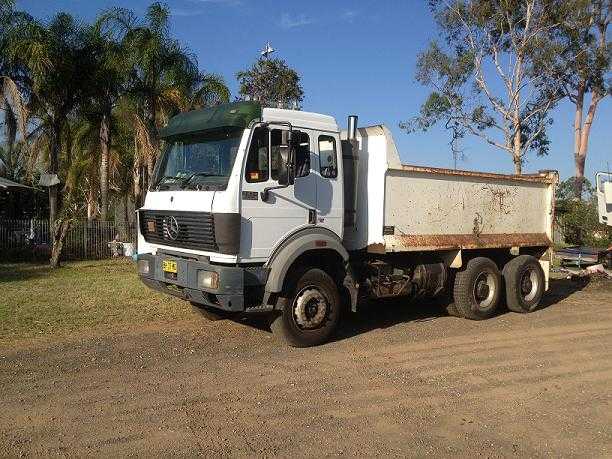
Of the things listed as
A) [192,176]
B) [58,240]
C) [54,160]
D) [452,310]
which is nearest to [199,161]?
[192,176]

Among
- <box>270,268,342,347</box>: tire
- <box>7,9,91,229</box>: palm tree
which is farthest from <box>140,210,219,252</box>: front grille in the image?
<box>7,9,91,229</box>: palm tree

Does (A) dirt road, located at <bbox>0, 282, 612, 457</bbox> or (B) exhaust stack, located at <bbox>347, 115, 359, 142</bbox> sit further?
(B) exhaust stack, located at <bbox>347, 115, 359, 142</bbox>

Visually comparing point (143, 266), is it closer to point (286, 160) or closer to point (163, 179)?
point (163, 179)

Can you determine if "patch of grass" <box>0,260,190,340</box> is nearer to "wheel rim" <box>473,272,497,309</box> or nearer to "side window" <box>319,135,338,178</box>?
"side window" <box>319,135,338,178</box>

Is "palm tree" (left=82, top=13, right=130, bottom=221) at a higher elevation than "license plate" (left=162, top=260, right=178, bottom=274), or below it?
higher

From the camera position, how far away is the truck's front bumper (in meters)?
6.86

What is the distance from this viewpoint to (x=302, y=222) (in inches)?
299

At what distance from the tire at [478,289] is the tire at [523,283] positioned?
0.25 meters

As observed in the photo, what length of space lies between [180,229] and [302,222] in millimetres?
1510

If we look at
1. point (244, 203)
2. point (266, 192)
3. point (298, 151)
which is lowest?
point (244, 203)

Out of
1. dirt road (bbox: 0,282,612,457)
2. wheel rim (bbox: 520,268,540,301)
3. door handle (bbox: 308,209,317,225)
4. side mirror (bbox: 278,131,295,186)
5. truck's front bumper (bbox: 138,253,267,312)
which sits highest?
side mirror (bbox: 278,131,295,186)

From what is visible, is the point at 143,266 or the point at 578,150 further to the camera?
Answer: the point at 578,150

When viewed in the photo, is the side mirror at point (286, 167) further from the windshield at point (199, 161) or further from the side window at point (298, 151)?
the windshield at point (199, 161)

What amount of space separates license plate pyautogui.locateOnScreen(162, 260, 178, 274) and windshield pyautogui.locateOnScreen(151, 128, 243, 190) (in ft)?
3.07
